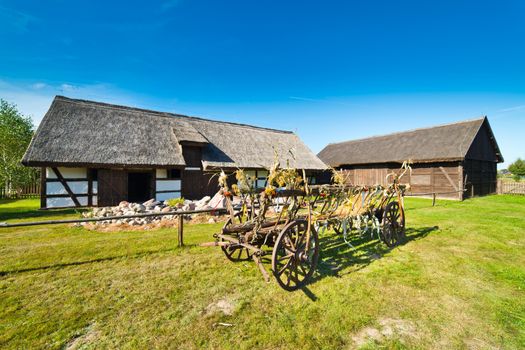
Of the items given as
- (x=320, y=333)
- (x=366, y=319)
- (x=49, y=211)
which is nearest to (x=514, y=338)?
(x=366, y=319)

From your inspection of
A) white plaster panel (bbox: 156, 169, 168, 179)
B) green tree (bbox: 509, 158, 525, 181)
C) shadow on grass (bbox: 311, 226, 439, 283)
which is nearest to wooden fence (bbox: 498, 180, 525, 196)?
shadow on grass (bbox: 311, 226, 439, 283)

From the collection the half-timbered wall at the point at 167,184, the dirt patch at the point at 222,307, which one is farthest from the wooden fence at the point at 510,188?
the dirt patch at the point at 222,307

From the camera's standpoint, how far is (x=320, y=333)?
9.09 feet

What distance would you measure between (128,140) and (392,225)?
12.9 meters

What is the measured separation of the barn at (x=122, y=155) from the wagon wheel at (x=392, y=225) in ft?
13.2

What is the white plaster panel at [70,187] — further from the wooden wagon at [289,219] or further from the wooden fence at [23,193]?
the wooden fence at [23,193]

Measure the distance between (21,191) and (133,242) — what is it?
21263 mm

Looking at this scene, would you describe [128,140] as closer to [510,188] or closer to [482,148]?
[482,148]

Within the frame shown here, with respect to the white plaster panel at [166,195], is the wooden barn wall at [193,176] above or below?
above

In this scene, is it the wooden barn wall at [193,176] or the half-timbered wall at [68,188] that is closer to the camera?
the half-timbered wall at [68,188]

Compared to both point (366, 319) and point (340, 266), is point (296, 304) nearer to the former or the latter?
point (366, 319)

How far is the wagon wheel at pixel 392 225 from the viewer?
581cm

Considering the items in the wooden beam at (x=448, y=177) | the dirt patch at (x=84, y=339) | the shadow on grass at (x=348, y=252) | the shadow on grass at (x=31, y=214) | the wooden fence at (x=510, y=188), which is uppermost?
the wooden beam at (x=448, y=177)

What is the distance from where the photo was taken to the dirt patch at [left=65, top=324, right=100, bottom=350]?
256 cm
